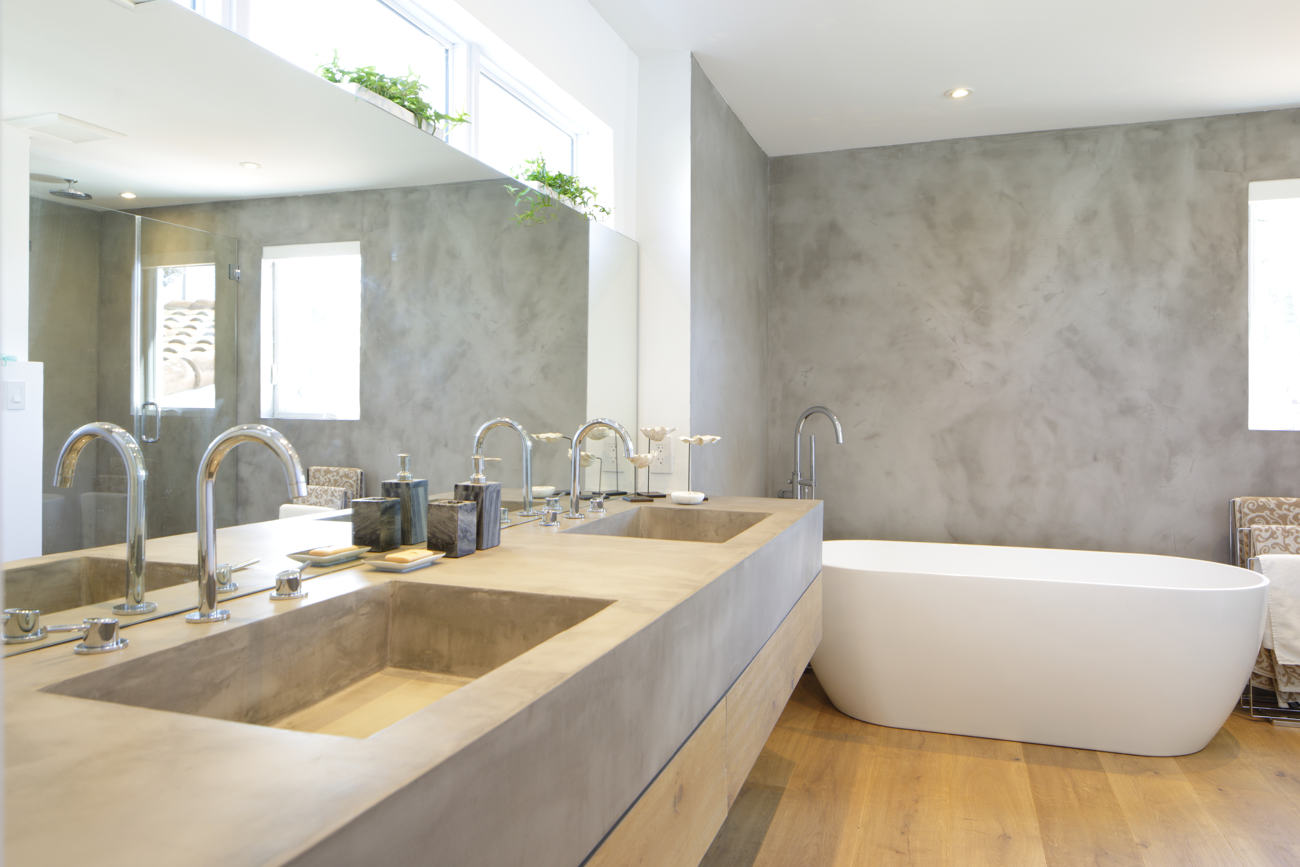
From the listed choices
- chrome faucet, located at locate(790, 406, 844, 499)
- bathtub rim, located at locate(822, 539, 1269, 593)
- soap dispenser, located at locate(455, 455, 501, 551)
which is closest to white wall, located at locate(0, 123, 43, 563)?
soap dispenser, located at locate(455, 455, 501, 551)

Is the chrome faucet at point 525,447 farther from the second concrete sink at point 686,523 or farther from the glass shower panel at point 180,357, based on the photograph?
the glass shower panel at point 180,357

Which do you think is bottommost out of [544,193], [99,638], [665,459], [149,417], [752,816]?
[752,816]

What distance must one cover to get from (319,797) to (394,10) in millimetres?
2022

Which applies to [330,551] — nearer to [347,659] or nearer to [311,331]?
[347,659]

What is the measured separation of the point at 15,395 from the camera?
990 millimetres

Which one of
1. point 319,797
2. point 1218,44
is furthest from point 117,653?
point 1218,44

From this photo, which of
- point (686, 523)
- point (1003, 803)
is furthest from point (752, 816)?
point (686, 523)

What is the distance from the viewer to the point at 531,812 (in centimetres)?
81

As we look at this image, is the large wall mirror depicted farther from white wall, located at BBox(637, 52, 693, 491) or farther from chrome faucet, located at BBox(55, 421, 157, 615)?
white wall, located at BBox(637, 52, 693, 491)

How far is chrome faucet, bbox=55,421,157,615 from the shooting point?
Answer: 108 centimetres

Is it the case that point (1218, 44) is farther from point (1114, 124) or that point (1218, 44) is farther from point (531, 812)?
point (531, 812)

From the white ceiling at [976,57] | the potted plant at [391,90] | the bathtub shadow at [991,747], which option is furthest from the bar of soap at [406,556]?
the bathtub shadow at [991,747]

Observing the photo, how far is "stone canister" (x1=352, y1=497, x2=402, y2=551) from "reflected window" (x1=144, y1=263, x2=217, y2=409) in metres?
0.37

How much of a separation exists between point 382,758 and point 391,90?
152 centimetres
